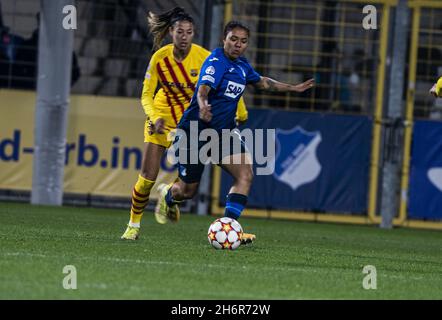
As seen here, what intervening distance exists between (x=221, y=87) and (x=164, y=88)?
38.5 inches

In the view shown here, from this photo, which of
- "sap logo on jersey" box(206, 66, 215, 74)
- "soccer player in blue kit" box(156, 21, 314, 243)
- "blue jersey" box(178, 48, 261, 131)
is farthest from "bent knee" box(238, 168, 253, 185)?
"sap logo on jersey" box(206, 66, 215, 74)

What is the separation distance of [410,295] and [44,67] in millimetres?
10210

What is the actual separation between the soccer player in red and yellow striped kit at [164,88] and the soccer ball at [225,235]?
108 centimetres

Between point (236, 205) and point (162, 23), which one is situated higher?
point (162, 23)

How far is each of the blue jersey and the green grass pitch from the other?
1118 millimetres

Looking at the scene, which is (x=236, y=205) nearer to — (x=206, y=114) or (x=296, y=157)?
(x=206, y=114)

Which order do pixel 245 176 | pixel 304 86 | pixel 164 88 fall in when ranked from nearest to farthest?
pixel 245 176
pixel 304 86
pixel 164 88

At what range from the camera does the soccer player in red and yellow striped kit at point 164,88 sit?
11.3 metres

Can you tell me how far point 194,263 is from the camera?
359 inches

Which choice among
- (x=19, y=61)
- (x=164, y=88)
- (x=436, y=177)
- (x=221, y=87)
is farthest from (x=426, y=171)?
(x=221, y=87)

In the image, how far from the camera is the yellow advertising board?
17.4 meters

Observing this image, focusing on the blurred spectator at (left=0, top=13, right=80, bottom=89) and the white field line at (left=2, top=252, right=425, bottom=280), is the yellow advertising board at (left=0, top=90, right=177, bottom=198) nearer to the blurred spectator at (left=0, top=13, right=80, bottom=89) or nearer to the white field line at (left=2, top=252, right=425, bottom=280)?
the blurred spectator at (left=0, top=13, right=80, bottom=89)
